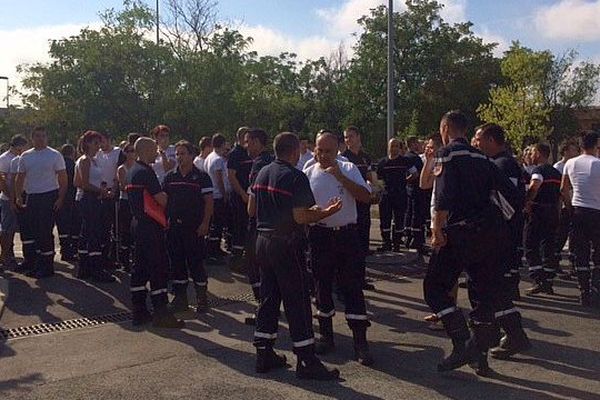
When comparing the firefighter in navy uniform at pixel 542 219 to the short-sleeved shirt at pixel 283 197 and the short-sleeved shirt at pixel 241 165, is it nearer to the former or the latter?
the short-sleeved shirt at pixel 241 165

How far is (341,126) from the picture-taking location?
150 feet

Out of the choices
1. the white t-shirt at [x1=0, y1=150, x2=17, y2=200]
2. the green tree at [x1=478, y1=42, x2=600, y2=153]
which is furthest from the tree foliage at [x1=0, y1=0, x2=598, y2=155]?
the white t-shirt at [x1=0, y1=150, x2=17, y2=200]

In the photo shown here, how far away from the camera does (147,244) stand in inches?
294

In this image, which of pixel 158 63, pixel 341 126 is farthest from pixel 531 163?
pixel 341 126

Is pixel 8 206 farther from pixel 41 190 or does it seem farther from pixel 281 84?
pixel 281 84

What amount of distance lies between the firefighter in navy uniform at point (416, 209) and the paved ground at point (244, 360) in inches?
138

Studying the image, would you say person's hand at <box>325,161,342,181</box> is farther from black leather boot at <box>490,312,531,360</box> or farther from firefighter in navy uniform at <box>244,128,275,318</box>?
black leather boot at <box>490,312,531,360</box>

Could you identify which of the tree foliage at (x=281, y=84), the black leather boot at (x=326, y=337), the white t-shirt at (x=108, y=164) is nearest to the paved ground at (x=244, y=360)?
the black leather boot at (x=326, y=337)

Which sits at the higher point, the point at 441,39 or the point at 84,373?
the point at 441,39

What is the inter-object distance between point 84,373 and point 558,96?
4433 centimetres

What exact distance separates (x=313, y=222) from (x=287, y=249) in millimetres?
312

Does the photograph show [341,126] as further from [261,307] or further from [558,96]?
[261,307]

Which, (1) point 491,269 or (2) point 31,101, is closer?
(1) point 491,269

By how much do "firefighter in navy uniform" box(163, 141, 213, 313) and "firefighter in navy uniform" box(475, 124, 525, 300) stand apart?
127 inches
